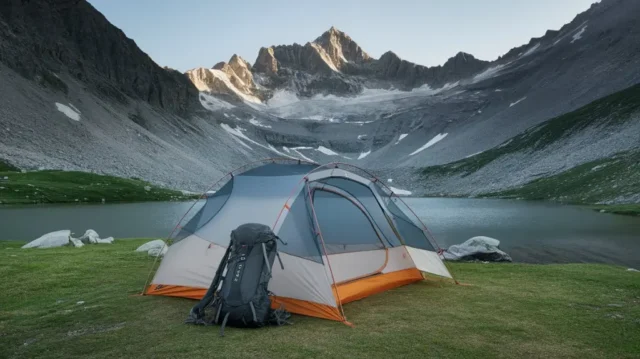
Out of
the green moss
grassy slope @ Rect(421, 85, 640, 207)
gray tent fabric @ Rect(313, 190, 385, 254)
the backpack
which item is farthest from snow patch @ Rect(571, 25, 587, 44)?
the backpack

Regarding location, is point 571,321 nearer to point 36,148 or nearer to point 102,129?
point 36,148

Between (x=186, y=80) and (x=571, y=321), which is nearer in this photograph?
(x=571, y=321)

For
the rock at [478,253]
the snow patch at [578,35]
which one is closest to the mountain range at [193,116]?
the snow patch at [578,35]

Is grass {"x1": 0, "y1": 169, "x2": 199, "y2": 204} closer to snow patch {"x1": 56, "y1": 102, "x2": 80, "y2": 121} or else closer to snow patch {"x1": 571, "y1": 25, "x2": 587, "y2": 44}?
snow patch {"x1": 56, "y1": 102, "x2": 80, "y2": 121}

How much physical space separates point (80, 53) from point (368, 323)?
126299 millimetres

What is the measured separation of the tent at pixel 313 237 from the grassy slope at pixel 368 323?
518 millimetres

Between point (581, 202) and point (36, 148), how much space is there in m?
84.0

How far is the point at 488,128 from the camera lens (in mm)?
131125

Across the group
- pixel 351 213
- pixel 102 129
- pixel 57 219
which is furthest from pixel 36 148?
pixel 351 213

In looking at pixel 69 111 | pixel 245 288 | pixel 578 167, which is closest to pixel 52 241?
pixel 245 288

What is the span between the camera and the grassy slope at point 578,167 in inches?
2372

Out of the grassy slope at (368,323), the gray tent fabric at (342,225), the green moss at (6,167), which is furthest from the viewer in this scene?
the green moss at (6,167)

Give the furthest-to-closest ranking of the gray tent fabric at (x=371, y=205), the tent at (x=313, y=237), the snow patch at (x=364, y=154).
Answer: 1. the snow patch at (x=364, y=154)
2. the gray tent fabric at (x=371, y=205)
3. the tent at (x=313, y=237)

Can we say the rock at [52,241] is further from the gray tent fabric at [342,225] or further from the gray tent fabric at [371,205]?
the gray tent fabric at [371,205]
